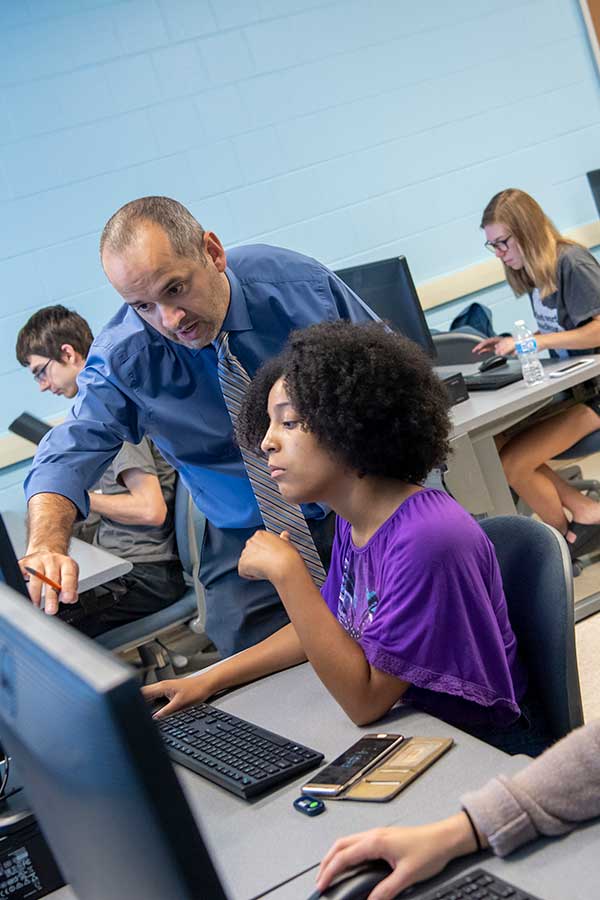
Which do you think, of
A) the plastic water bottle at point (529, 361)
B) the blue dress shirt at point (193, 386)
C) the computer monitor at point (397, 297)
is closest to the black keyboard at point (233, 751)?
the blue dress shirt at point (193, 386)

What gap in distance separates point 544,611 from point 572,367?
2.07m

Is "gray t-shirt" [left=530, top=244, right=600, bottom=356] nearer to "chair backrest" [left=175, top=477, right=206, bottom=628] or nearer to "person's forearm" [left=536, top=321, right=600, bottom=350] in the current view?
"person's forearm" [left=536, top=321, right=600, bottom=350]

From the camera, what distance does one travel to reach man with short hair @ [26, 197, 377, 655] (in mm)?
1825

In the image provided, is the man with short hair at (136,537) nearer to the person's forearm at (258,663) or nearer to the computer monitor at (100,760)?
the person's forearm at (258,663)

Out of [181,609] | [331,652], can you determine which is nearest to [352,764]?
[331,652]

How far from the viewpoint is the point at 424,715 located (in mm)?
1350

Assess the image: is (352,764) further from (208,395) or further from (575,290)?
(575,290)

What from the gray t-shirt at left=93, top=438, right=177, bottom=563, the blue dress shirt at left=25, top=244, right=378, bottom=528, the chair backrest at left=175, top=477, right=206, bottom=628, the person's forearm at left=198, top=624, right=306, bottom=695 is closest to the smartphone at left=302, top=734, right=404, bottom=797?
the person's forearm at left=198, top=624, right=306, bottom=695

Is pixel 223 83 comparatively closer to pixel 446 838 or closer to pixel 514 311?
pixel 514 311

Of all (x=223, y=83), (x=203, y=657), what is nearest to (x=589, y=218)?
(x=223, y=83)

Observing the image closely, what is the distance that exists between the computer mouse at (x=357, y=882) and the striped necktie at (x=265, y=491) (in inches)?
34.1

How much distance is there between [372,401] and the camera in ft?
4.86

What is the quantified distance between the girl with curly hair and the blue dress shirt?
25 cm

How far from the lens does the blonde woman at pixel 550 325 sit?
348 cm
